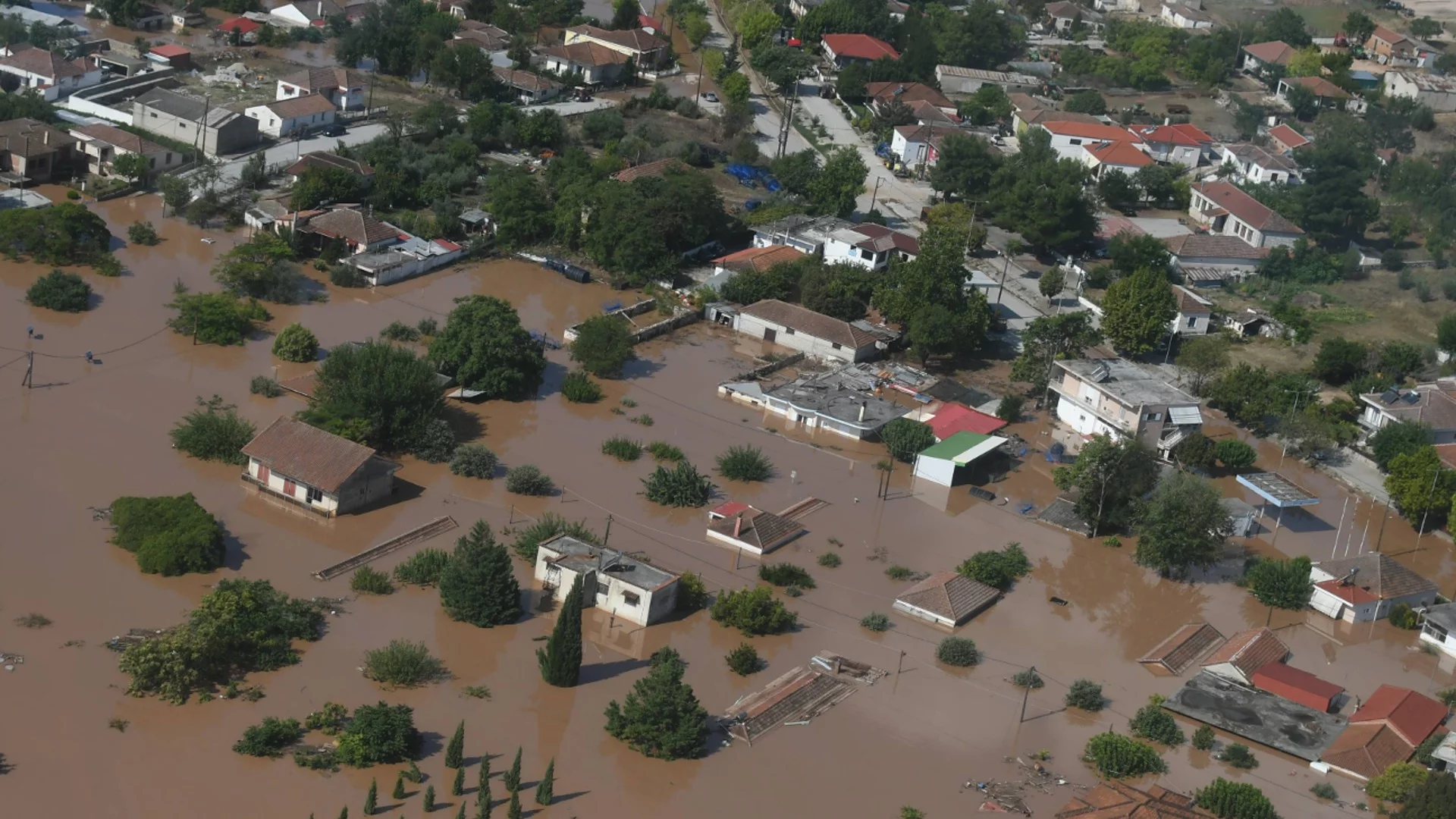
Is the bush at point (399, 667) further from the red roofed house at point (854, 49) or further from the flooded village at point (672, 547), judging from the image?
the red roofed house at point (854, 49)

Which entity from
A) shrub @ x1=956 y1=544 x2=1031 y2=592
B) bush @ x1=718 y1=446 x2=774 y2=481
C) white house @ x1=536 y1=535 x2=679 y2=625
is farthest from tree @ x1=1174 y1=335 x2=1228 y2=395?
white house @ x1=536 y1=535 x2=679 y2=625

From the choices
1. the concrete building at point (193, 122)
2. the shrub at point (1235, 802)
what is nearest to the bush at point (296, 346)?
the concrete building at point (193, 122)

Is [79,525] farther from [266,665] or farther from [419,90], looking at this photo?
[419,90]

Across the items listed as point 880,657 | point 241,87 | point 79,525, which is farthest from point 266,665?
point 241,87

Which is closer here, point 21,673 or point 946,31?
point 21,673

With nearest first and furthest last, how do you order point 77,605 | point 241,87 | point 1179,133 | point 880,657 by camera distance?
point 77,605
point 880,657
point 241,87
point 1179,133

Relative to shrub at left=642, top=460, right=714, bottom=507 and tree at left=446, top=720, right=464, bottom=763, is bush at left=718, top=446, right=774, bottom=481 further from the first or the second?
tree at left=446, top=720, right=464, bottom=763

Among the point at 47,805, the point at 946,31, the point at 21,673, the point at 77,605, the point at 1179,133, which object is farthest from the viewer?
the point at 946,31
